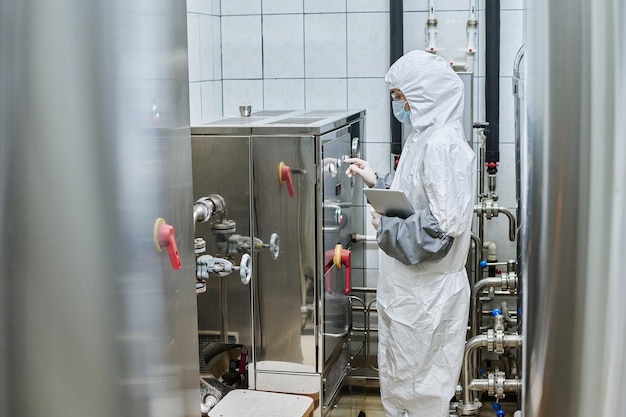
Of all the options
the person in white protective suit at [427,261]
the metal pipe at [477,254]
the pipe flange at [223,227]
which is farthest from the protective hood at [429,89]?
the pipe flange at [223,227]

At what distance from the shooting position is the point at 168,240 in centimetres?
93

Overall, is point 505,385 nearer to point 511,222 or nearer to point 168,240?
point 168,240

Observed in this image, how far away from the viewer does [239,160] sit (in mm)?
2703

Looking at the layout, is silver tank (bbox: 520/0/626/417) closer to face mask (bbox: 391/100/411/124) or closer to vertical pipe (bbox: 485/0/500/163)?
face mask (bbox: 391/100/411/124)

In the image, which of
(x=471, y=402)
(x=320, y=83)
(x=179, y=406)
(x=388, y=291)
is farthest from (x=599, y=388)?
(x=320, y=83)

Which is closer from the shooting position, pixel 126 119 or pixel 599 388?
pixel 599 388

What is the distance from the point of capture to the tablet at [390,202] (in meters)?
2.89

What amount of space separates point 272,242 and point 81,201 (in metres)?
2.00

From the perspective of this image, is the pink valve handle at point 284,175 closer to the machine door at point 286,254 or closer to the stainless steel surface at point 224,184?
the machine door at point 286,254

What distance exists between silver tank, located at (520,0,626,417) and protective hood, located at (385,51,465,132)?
2502mm

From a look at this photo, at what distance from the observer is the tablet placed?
2.89m

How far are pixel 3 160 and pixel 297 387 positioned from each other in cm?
222

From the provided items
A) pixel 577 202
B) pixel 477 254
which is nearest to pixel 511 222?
pixel 477 254

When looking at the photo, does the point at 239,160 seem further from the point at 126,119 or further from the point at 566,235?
the point at 566,235
